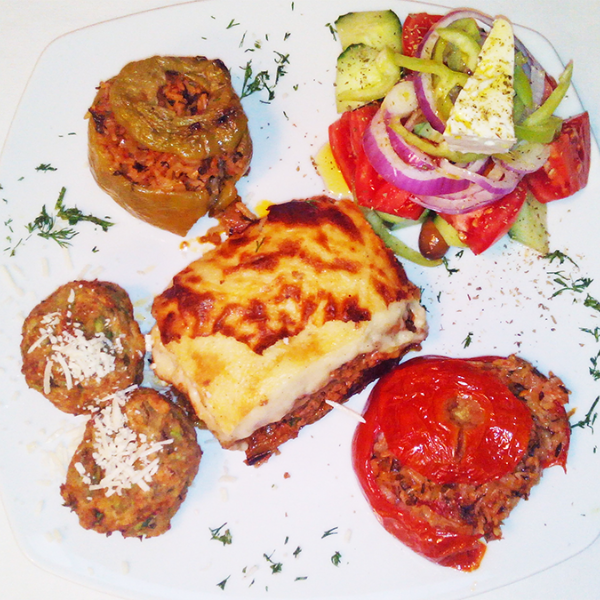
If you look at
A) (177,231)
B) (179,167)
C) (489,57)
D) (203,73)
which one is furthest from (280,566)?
(489,57)

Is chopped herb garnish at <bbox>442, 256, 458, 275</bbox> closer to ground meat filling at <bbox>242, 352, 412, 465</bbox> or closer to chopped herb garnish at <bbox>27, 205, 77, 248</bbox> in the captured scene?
ground meat filling at <bbox>242, 352, 412, 465</bbox>

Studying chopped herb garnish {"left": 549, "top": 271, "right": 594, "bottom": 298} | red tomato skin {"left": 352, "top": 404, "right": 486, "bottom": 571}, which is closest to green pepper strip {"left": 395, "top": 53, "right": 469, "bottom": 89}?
chopped herb garnish {"left": 549, "top": 271, "right": 594, "bottom": 298}

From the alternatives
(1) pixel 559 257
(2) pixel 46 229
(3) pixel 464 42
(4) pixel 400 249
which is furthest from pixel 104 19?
(1) pixel 559 257

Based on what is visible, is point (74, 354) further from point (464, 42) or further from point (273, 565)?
point (464, 42)

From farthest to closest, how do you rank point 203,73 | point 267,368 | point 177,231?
point 177,231 < point 203,73 < point 267,368

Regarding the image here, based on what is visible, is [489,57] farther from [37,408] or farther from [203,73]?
[37,408]

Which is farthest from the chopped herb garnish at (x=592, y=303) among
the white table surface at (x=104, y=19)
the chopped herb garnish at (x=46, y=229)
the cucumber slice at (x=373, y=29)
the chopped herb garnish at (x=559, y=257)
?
the chopped herb garnish at (x=46, y=229)
